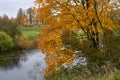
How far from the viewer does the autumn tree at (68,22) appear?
1769 centimetres

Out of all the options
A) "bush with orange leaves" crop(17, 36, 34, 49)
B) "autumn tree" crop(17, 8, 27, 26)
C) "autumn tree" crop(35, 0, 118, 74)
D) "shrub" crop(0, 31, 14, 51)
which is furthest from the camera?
"autumn tree" crop(17, 8, 27, 26)

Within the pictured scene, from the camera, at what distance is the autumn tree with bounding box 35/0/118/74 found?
17688 mm

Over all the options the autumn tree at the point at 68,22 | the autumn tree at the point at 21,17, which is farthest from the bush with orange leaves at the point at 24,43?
the autumn tree at the point at 68,22

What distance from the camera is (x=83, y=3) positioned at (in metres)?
18.7

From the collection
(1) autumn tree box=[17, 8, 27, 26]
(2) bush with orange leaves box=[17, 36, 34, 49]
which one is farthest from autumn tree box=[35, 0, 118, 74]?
(1) autumn tree box=[17, 8, 27, 26]

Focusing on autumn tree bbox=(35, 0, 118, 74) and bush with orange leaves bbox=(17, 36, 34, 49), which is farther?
bush with orange leaves bbox=(17, 36, 34, 49)

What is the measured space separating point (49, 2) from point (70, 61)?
14.0ft

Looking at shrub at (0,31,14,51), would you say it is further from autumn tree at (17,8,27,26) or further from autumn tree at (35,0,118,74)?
autumn tree at (35,0,118,74)

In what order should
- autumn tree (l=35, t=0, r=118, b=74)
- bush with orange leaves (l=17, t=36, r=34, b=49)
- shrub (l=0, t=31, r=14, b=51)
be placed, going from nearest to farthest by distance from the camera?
autumn tree (l=35, t=0, r=118, b=74) < shrub (l=0, t=31, r=14, b=51) < bush with orange leaves (l=17, t=36, r=34, b=49)

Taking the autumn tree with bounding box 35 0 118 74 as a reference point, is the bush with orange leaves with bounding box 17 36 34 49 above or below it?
below

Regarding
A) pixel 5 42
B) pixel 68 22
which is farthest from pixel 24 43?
pixel 68 22

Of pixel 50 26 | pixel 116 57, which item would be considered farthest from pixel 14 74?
pixel 116 57

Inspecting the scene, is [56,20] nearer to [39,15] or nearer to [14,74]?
[39,15]

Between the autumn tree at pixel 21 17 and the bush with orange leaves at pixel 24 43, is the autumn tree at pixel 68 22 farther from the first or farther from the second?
the autumn tree at pixel 21 17
